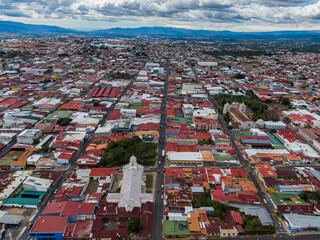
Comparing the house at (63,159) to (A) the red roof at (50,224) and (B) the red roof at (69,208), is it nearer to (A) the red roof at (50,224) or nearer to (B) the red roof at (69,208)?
(B) the red roof at (69,208)

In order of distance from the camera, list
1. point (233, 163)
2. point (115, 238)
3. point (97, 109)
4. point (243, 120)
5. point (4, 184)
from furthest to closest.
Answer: point (97, 109) → point (243, 120) → point (233, 163) → point (4, 184) → point (115, 238)

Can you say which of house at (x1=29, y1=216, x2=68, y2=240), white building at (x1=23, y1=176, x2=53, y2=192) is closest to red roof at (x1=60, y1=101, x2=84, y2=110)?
white building at (x1=23, y1=176, x2=53, y2=192)

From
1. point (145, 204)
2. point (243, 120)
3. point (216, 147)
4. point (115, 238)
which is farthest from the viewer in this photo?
point (243, 120)

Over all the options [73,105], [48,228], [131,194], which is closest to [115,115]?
[73,105]

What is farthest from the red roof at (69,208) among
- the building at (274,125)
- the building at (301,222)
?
the building at (274,125)

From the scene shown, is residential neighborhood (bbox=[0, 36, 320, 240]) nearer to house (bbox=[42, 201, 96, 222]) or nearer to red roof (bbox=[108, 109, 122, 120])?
house (bbox=[42, 201, 96, 222])

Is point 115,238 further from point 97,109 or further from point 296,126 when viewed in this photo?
point 296,126

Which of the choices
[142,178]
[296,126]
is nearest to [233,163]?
[142,178]
